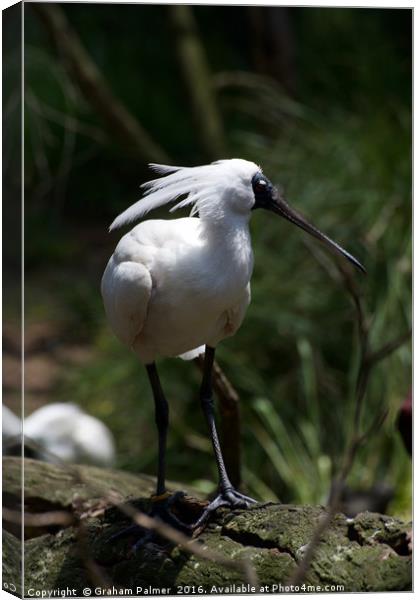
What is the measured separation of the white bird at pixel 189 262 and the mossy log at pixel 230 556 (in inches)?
4.8

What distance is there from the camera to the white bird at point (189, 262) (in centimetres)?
240

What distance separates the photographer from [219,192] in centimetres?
243

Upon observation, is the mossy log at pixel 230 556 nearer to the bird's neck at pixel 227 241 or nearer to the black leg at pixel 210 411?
the black leg at pixel 210 411

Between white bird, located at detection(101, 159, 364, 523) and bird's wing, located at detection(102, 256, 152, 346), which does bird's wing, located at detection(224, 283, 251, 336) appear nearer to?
white bird, located at detection(101, 159, 364, 523)

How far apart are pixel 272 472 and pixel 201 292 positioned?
85.0 inches

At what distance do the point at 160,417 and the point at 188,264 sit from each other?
56 cm

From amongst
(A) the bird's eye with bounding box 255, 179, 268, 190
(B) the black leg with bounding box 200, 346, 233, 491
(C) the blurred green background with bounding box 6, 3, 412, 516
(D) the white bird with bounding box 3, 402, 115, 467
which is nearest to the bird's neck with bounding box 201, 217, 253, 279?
(A) the bird's eye with bounding box 255, 179, 268, 190

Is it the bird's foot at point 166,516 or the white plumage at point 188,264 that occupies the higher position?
the white plumage at point 188,264

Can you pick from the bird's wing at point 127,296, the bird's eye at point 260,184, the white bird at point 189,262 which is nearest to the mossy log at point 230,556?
the white bird at point 189,262

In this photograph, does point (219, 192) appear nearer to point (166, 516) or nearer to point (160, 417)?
point (160, 417)

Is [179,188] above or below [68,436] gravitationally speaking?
above

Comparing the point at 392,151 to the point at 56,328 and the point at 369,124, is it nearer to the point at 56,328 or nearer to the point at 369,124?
the point at 369,124

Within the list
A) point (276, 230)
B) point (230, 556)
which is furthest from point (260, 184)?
point (276, 230)

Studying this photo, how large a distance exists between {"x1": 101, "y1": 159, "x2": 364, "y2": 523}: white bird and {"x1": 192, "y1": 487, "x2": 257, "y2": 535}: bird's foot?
0.01 m
